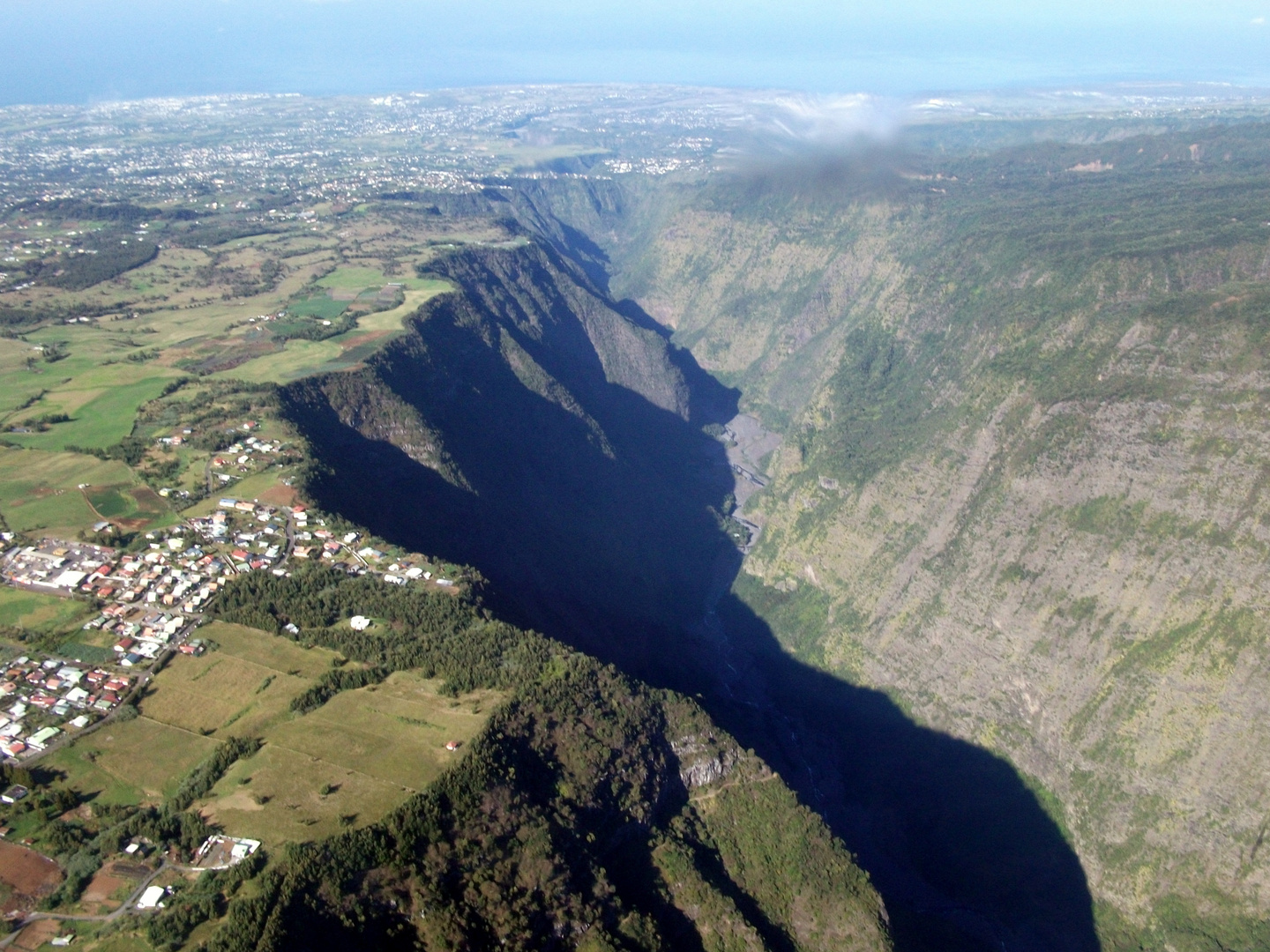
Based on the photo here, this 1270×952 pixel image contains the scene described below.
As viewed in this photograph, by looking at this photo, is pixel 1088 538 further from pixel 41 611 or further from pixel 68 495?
pixel 68 495

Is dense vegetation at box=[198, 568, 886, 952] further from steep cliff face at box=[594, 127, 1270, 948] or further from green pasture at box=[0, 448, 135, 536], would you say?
steep cliff face at box=[594, 127, 1270, 948]

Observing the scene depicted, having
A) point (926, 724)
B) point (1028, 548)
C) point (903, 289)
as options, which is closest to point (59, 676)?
point (926, 724)

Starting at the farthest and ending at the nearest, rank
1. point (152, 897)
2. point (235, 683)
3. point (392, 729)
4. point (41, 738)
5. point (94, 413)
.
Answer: point (94, 413) < point (235, 683) < point (392, 729) < point (41, 738) < point (152, 897)

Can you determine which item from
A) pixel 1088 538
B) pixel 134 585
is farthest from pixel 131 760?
pixel 1088 538

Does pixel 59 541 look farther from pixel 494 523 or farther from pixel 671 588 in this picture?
pixel 671 588

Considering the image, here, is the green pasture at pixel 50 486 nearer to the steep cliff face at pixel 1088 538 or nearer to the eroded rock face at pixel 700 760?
the eroded rock face at pixel 700 760

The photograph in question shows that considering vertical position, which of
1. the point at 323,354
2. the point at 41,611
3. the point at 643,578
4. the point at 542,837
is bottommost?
the point at 643,578

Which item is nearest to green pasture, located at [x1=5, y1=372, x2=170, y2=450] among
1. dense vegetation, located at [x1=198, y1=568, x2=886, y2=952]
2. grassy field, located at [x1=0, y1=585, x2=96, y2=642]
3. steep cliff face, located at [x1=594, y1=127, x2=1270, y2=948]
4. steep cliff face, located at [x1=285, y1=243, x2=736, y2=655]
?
steep cliff face, located at [x1=285, y1=243, x2=736, y2=655]
